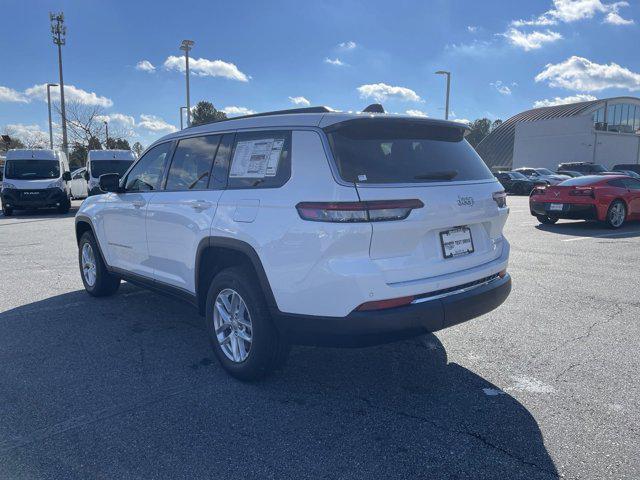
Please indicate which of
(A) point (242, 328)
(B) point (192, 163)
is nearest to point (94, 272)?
(B) point (192, 163)

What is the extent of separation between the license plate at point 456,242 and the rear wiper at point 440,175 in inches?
13.7

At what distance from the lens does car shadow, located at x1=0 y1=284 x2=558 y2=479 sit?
8.56 ft

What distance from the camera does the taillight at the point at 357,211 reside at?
2875 mm

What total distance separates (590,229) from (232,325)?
10616 millimetres

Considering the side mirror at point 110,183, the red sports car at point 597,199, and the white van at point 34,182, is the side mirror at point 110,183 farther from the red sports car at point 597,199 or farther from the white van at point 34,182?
the white van at point 34,182

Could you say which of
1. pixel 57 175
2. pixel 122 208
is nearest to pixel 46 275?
pixel 122 208

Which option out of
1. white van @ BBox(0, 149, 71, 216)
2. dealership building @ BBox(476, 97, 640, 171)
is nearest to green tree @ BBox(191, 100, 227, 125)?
dealership building @ BBox(476, 97, 640, 171)

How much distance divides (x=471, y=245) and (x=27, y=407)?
3098 millimetres

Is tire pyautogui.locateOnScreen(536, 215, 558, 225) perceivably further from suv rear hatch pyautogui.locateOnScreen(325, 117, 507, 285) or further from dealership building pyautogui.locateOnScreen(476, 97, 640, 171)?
dealership building pyautogui.locateOnScreen(476, 97, 640, 171)

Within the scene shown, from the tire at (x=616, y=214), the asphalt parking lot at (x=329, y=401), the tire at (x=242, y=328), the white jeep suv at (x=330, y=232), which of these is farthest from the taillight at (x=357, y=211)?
the tire at (x=616, y=214)

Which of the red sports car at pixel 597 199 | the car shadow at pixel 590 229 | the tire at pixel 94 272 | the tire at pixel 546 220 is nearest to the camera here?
the tire at pixel 94 272

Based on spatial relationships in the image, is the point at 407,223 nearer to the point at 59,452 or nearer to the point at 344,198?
the point at 344,198

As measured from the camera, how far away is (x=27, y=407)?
324 cm

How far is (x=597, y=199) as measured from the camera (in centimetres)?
1145
